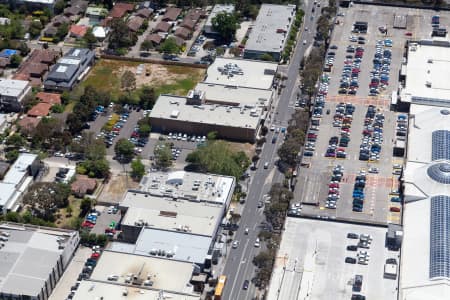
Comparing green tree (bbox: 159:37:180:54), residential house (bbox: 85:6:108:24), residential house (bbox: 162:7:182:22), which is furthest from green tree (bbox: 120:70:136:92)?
residential house (bbox: 85:6:108:24)

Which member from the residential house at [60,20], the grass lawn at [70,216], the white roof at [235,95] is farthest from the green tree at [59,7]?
the grass lawn at [70,216]

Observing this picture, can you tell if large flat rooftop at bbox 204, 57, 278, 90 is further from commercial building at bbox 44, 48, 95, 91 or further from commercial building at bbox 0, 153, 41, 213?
commercial building at bbox 0, 153, 41, 213

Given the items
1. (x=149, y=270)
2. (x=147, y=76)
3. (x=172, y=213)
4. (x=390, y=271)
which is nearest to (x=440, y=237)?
(x=390, y=271)

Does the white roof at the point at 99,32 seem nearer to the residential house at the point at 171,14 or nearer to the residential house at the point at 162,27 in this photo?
the residential house at the point at 162,27

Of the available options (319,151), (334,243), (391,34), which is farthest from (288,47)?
(334,243)

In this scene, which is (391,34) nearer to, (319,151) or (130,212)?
(319,151)

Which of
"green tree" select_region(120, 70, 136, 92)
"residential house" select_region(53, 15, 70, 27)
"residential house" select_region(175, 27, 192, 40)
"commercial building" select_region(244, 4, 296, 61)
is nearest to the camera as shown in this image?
"green tree" select_region(120, 70, 136, 92)
